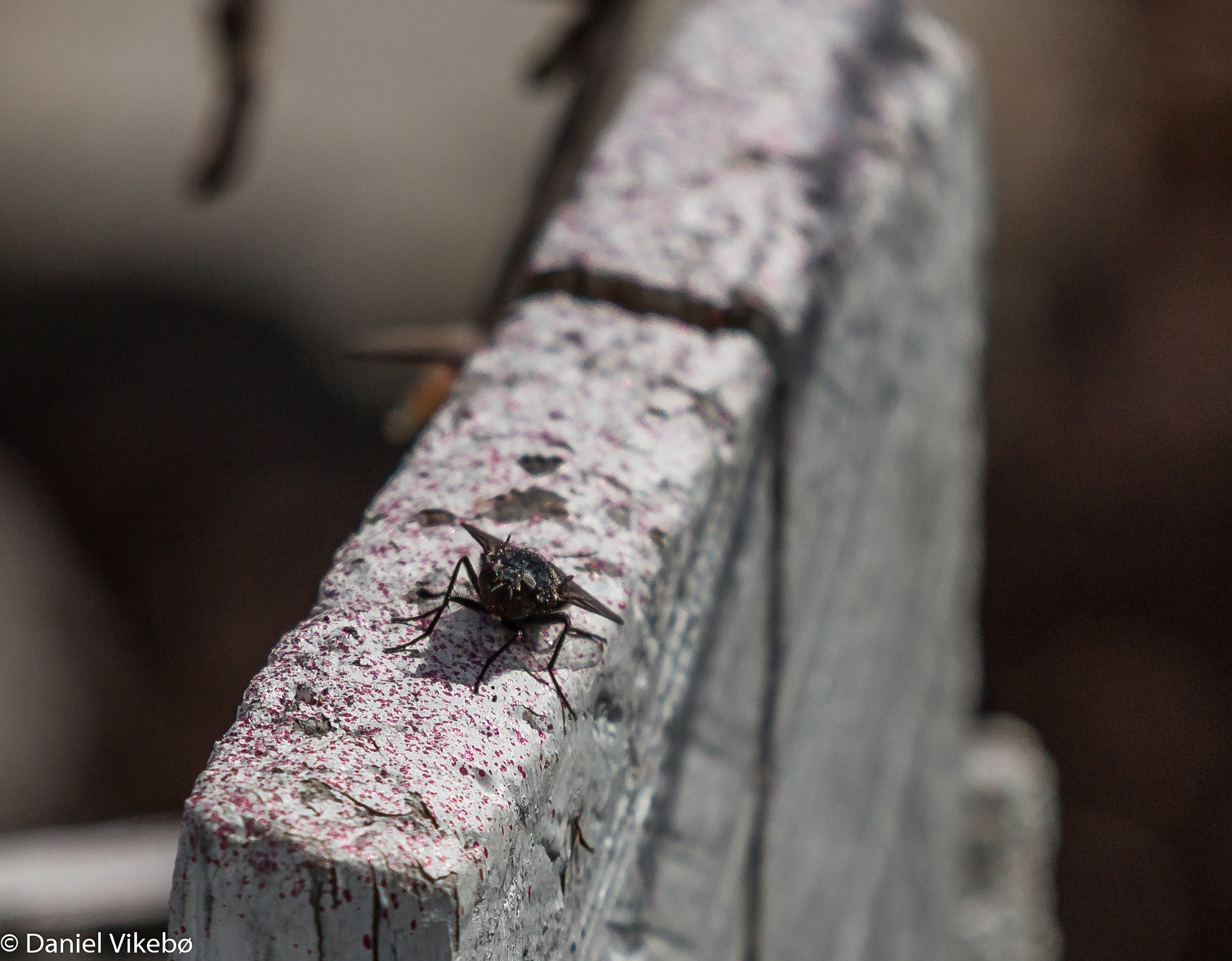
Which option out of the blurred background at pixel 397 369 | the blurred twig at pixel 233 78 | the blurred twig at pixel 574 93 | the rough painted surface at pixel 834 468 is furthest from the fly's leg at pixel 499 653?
the blurred background at pixel 397 369

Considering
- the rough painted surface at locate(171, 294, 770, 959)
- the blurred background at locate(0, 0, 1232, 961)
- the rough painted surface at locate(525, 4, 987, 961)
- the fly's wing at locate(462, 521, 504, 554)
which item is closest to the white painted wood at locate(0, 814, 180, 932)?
the rough painted surface at locate(525, 4, 987, 961)

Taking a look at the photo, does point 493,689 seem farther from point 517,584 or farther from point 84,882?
point 84,882

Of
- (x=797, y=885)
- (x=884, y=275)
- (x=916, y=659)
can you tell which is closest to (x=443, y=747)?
(x=797, y=885)

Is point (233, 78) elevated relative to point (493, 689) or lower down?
elevated

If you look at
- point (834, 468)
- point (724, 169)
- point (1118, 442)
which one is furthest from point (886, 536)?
point (1118, 442)

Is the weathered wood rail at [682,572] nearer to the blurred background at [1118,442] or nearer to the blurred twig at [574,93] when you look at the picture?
the blurred twig at [574,93]
